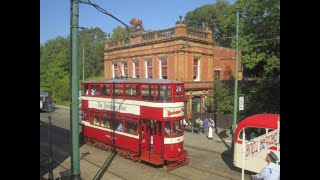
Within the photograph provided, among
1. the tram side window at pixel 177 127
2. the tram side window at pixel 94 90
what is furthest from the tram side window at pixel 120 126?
the tram side window at pixel 177 127

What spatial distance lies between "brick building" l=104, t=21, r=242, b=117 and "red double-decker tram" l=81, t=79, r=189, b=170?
8.96 m

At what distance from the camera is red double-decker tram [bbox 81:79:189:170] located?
15.8 metres

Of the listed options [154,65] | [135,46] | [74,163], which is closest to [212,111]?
[154,65]

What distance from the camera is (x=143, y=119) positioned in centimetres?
1662

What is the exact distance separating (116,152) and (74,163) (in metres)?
10.1

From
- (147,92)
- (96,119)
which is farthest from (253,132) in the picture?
(96,119)

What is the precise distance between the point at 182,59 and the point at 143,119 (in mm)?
13978

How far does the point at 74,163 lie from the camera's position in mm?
9258

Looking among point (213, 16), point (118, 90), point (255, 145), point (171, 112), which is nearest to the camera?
point (255, 145)

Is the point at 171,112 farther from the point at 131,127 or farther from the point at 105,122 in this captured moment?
the point at 105,122

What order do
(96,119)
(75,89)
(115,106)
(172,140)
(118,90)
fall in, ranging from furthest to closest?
(96,119) → (115,106) → (118,90) → (172,140) → (75,89)

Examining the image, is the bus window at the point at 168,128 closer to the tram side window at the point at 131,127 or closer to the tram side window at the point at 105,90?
the tram side window at the point at 131,127
